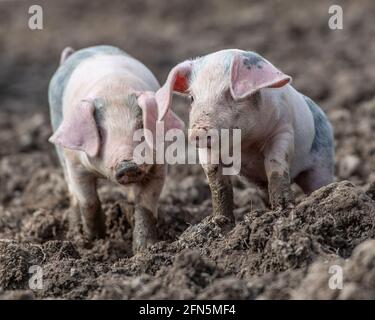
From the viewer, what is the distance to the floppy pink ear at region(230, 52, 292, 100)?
500 centimetres

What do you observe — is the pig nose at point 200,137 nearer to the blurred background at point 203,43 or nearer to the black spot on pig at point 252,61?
the black spot on pig at point 252,61

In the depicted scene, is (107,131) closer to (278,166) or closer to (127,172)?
(127,172)

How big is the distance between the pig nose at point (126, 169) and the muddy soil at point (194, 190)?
472mm

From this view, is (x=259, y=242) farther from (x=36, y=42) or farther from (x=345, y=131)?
(x=36, y=42)

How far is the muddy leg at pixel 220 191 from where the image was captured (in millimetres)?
5547

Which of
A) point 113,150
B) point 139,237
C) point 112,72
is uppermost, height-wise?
point 112,72

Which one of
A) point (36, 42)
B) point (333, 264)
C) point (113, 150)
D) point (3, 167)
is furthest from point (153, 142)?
point (36, 42)

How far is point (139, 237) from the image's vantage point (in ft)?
20.0

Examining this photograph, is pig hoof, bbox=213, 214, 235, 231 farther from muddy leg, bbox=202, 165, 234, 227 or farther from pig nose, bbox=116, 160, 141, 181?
pig nose, bbox=116, 160, 141, 181

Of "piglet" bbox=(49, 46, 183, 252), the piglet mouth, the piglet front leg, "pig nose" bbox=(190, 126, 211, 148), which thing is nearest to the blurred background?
"piglet" bbox=(49, 46, 183, 252)

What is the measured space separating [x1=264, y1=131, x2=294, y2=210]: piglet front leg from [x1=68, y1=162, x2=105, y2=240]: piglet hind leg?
1394 millimetres

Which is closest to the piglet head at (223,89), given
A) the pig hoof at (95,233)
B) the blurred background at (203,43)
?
the pig hoof at (95,233)

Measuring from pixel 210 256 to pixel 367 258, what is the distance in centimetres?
109

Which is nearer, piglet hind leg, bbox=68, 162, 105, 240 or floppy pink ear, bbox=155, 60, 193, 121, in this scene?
floppy pink ear, bbox=155, 60, 193, 121
